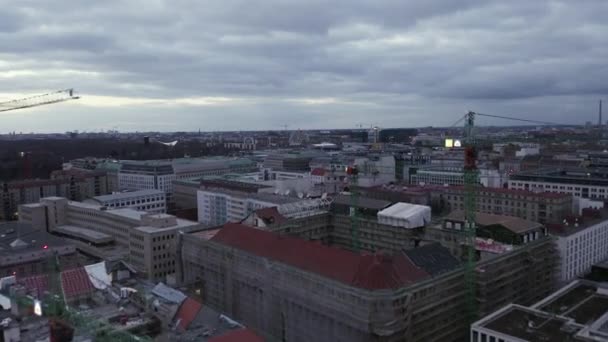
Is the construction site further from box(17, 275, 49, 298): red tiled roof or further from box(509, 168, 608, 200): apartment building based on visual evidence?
box(509, 168, 608, 200): apartment building

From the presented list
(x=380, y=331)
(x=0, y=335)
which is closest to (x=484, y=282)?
(x=380, y=331)

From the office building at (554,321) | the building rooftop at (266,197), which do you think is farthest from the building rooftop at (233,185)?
the office building at (554,321)

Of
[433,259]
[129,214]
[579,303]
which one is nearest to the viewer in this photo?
[579,303]

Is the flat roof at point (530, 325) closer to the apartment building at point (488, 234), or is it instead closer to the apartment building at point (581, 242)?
the apartment building at point (488, 234)

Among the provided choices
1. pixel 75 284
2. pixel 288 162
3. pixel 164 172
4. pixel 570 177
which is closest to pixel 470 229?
pixel 75 284

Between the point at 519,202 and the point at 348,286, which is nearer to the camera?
the point at 348,286

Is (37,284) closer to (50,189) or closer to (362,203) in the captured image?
(362,203)

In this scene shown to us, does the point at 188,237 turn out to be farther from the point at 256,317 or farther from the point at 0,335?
the point at 0,335
